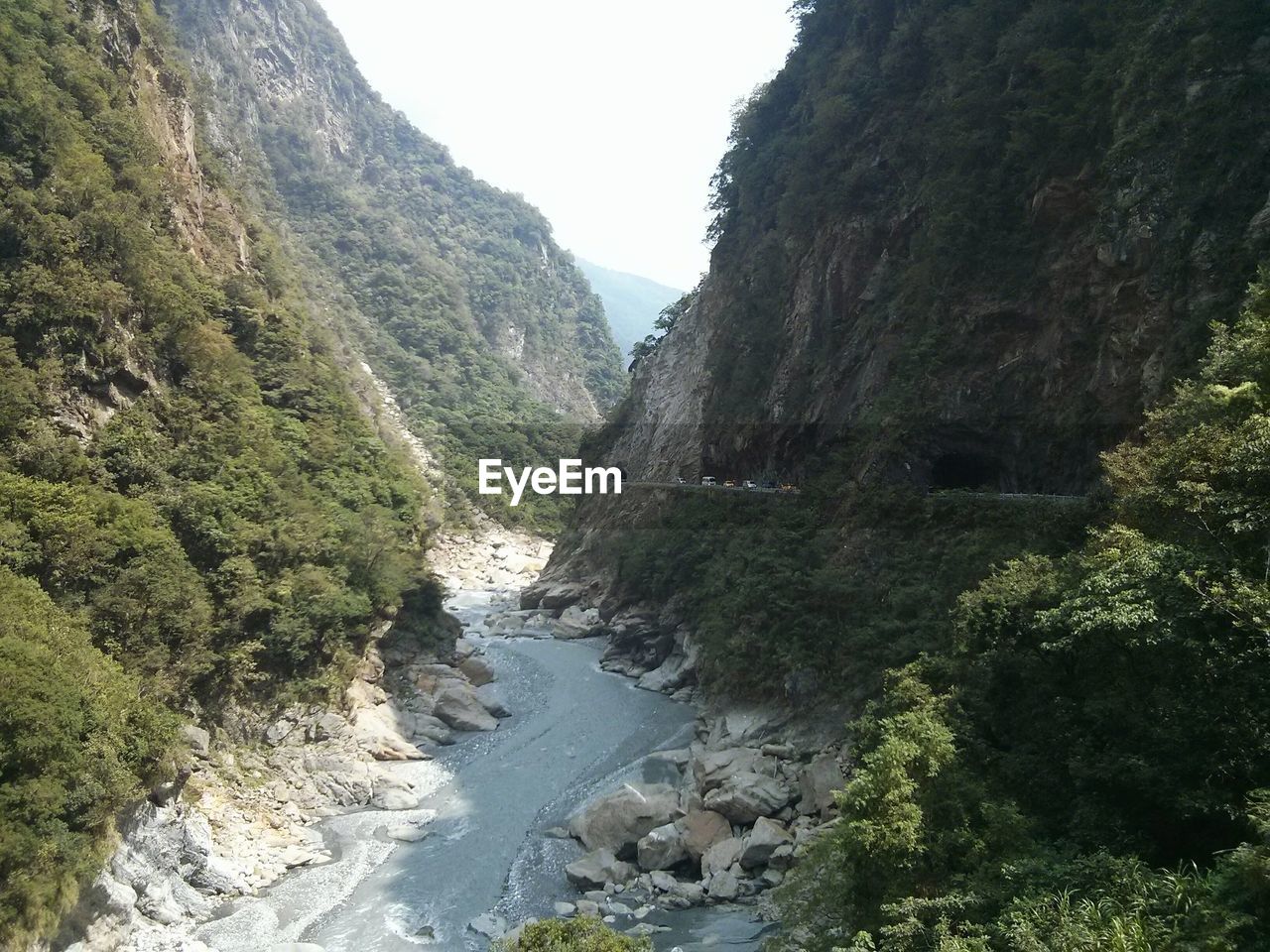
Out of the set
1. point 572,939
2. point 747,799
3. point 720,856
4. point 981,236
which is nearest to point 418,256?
point 981,236

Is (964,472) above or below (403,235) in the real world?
below

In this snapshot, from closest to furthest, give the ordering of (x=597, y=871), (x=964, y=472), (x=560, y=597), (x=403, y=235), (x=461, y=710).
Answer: (x=597, y=871), (x=964, y=472), (x=461, y=710), (x=560, y=597), (x=403, y=235)

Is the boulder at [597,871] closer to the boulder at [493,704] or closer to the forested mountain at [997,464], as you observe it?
the forested mountain at [997,464]

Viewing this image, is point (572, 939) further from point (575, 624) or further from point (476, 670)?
point (575, 624)

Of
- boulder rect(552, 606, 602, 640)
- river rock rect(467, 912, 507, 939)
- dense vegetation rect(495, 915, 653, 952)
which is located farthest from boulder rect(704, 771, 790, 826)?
boulder rect(552, 606, 602, 640)

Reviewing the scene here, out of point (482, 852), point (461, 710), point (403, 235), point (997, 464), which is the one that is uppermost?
point (403, 235)

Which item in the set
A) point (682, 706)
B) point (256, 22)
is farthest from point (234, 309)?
point (256, 22)

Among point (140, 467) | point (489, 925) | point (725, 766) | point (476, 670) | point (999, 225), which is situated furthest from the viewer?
point (476, 670)

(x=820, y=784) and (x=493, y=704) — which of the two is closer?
(x=820, y=784)
